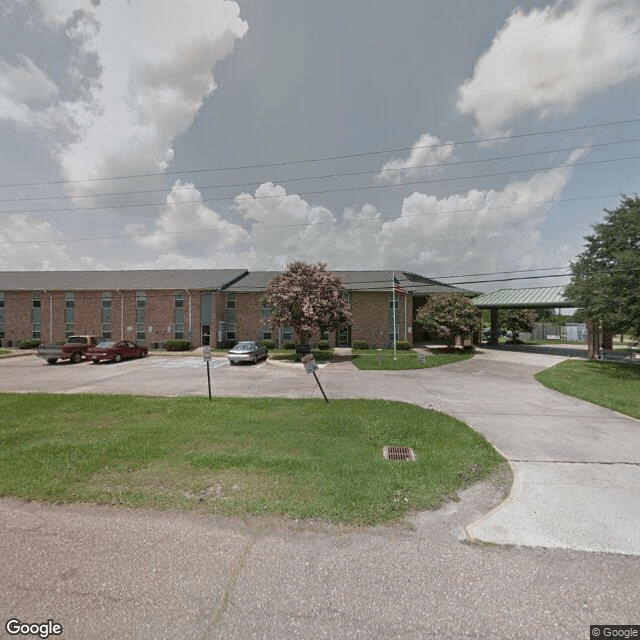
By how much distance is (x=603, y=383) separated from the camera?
1292 cm

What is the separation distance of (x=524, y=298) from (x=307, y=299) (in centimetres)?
2134

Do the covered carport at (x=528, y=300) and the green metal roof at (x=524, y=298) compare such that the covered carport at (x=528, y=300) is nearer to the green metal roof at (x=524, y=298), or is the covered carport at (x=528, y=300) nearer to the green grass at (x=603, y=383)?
the green metal roof at (x=524, y=298)

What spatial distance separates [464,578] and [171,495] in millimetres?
3647

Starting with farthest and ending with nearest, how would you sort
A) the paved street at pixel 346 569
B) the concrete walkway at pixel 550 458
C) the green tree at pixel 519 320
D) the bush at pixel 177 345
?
the green tree at pixel 519 320 < the bush at pixel 177 345 < the concrete walkway at pixel 550 458 < the paved street at pixel 346 569

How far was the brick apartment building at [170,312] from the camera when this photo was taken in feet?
90.5

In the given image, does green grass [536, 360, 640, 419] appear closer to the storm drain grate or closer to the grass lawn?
the grass lawn

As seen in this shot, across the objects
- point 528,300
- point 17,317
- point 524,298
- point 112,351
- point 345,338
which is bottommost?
point 112,351

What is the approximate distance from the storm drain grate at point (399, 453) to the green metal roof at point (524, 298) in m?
23.8

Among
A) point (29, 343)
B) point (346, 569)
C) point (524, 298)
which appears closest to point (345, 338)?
point (524, 298)

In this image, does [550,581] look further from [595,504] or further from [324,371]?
[324,371]

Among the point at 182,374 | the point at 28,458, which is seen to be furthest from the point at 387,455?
the point at 182,374

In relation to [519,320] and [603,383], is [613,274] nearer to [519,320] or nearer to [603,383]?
[603,383]

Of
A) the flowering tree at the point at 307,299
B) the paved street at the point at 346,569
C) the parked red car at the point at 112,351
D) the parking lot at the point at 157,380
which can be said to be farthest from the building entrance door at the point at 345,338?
the paved street at the point at 346,569

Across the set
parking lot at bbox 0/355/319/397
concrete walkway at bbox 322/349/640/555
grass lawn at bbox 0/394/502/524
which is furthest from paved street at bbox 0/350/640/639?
parking lot at bbox 0/355/319/397
